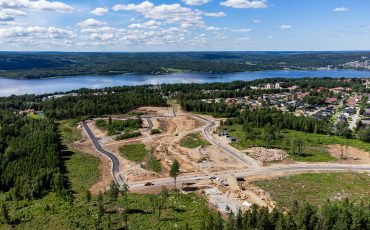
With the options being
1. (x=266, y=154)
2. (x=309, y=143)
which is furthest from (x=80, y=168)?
(x=309, y=143)

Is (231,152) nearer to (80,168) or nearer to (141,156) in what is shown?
(141,156)

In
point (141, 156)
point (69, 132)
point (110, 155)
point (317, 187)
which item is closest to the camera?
point (317, 187)

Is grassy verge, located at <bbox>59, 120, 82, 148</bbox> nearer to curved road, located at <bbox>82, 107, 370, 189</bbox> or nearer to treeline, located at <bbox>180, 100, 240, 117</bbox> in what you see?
curved road, located at <bbox>82, 107, 370, 189</bbox>

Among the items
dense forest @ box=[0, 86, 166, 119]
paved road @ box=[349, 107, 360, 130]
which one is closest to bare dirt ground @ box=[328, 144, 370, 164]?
paved road @ box=[349, 107, 360, 130]

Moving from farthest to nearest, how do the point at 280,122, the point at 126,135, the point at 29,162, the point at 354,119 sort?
the point at 354,119
the point at 280,122
the point at 126,135
the point at 29,162

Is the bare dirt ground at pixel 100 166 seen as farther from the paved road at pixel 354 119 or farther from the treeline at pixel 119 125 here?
the paved road at pixel 354 119

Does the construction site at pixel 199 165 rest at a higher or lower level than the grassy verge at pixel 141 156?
higher

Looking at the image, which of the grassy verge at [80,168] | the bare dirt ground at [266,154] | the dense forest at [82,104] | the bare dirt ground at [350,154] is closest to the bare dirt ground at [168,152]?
the grassy verge at [80,168]
